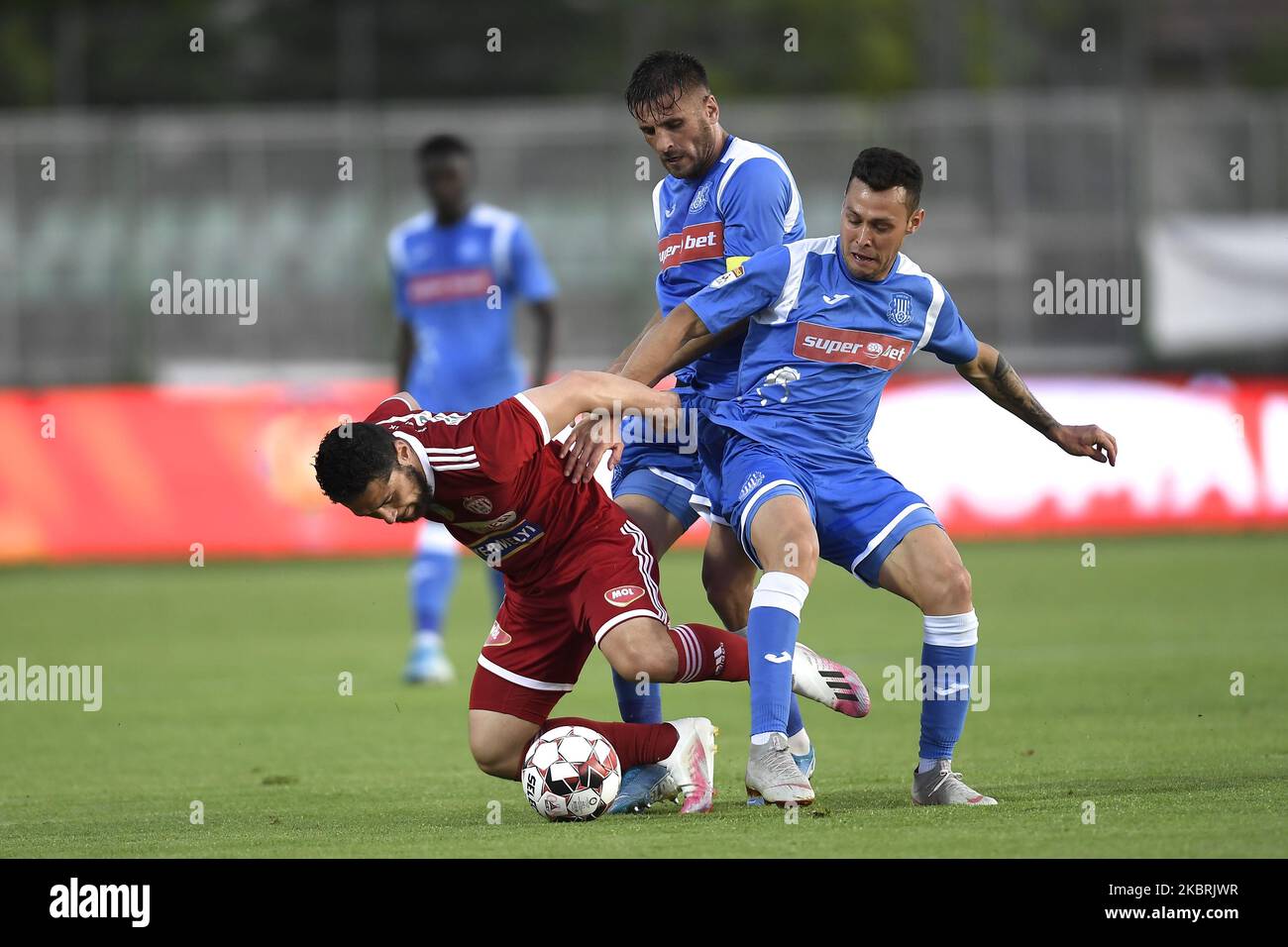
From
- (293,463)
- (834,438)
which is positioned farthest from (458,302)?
(293,463)

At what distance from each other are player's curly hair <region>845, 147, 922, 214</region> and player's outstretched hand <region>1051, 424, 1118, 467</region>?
3.45 ft

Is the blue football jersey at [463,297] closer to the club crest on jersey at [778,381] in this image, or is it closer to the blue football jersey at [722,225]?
the blue football jersey at [722,225]

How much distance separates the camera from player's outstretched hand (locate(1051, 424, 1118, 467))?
6.61 meters

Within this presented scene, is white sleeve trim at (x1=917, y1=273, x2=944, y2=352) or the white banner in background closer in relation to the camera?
white sleeve trim at (x1=917, y1=273, x2=944, y2=352)

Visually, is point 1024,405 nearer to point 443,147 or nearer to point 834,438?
point 834,438

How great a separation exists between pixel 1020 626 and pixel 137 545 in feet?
26.1

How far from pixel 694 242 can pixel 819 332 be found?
70 centimetres

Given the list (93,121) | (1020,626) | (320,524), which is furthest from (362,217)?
(1020,626)

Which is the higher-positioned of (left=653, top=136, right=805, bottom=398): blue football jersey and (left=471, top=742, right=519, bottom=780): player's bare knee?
(left=653, top=136, right=805, bottom=398): blue football jersey

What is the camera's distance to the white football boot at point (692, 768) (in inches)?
244

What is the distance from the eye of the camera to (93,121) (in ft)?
70.2

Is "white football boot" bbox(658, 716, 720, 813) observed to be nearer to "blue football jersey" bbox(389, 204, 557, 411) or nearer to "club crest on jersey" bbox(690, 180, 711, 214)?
"club crest on jersey" bbox(690, 180, 711, 214)

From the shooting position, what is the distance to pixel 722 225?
6.74 meters

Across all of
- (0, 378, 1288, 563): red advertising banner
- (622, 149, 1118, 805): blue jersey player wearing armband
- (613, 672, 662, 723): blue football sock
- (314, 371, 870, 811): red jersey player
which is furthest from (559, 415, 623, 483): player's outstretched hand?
(0, 378, 1288, 563): red advertising banner
